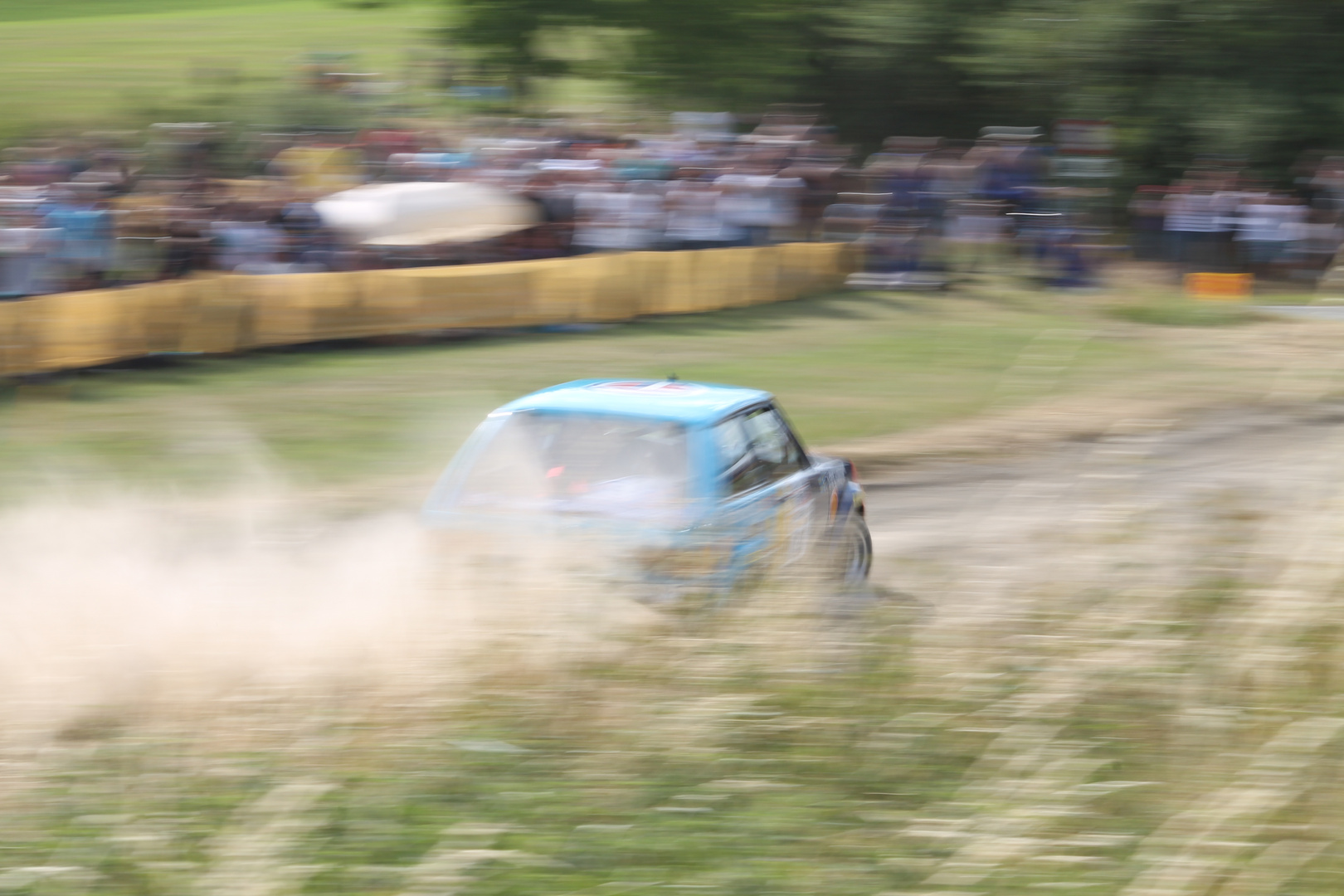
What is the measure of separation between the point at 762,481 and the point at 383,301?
964cm

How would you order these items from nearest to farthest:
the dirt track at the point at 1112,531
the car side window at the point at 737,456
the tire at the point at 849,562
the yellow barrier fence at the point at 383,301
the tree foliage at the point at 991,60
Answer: the dirt track at the point at 1112,531, the tire at the point at 849,562, the car side window at the point at 737,456, the yellow barrier fence at the point at 383,301, the tree foliage at the point at 991,60

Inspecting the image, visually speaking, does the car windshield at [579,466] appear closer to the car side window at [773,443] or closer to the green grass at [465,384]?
the car side window at [773,443]

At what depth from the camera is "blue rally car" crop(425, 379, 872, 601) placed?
19.6 feet

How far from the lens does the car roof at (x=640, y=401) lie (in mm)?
6605

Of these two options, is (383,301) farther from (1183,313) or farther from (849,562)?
(849,562)

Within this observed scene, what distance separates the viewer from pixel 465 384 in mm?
13875

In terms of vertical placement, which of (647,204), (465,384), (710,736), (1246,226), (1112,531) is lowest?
(465,384)

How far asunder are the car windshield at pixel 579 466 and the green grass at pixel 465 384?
4.58 m

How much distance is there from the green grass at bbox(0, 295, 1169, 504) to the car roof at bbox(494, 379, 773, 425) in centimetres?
437

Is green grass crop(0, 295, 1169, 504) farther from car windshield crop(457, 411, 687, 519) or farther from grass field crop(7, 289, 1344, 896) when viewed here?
grass field crop(7, 289, 1344, 896)

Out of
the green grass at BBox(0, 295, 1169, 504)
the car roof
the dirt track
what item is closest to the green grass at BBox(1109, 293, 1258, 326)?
the green grass at BBox(0, 295, 1169, 504)

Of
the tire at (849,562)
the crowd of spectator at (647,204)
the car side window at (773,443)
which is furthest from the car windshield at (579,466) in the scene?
the crowd of spectator at (647,204)

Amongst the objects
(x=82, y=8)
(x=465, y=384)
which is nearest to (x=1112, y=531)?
(x=465, y=384)

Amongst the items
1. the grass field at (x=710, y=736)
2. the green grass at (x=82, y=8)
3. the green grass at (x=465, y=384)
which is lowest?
the green grass at (x=465, y=384)
